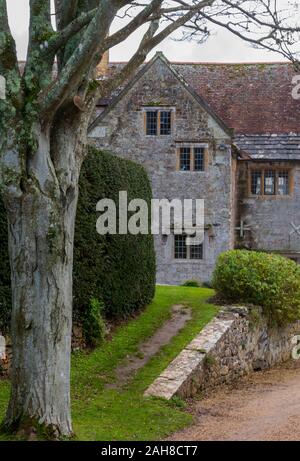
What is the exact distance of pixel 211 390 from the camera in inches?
543

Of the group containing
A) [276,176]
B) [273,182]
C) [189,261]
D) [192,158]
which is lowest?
[189,261]

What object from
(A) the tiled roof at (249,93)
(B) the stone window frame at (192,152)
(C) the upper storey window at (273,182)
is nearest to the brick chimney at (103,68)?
(A) the tiled roof at (249,93)

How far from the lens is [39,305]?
8.48 m

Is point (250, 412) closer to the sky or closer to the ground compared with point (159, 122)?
closer to the ground

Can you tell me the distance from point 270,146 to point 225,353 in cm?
1593

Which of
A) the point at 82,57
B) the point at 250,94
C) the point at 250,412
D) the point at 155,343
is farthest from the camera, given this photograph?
the point at 250,94

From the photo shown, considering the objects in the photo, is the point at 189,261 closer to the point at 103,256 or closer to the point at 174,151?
the point at 174,151

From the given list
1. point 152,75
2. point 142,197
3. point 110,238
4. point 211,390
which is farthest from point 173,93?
point 211,390

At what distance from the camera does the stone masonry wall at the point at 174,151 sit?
2808cm

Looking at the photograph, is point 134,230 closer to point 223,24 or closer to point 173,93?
point 223,24

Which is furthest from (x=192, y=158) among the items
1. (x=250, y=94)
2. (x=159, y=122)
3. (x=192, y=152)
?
(x=250, y=94)
